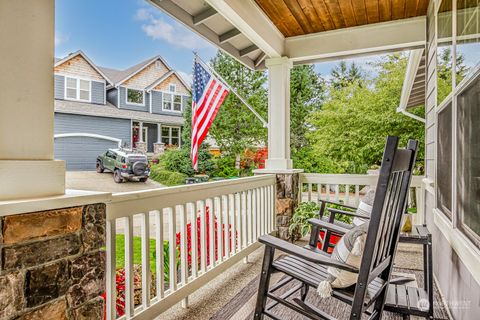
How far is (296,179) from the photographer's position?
4402mm

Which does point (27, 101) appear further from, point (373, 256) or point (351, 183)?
point (351, 183)

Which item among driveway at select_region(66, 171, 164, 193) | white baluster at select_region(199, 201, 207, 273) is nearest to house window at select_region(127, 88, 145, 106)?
driveway at select_region(66, 171, 164, 193)

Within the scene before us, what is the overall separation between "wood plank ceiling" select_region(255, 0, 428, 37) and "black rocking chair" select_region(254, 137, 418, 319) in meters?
2.12

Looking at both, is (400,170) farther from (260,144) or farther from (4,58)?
(260,144)

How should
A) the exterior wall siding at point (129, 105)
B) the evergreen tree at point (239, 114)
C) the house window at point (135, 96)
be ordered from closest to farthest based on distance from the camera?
1. the exterior wall siding at point (129, 105)
2. the house window at point (135, 96)
3. the evergreen tree at point (239, 114)

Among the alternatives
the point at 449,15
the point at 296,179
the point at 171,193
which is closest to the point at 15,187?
the point at 171,193

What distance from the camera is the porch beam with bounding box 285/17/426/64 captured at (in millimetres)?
3746

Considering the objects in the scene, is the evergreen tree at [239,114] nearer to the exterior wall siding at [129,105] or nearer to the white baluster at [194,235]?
the exterior wall siding at [129,105]

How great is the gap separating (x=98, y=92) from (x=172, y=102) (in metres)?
1.06

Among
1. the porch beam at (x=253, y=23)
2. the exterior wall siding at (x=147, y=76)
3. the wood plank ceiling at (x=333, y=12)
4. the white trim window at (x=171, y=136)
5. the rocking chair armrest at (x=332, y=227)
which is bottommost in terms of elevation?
the rocking chair armrest at (x=332, y=227)

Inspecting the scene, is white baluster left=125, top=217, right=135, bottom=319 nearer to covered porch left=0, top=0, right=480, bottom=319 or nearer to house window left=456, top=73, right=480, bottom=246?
covered porch left=0, top=0, right=480, bottom=319

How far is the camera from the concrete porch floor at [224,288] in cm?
232

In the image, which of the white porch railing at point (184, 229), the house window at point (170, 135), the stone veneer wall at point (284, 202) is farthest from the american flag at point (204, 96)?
the stone veneer wall at point (284, 202)

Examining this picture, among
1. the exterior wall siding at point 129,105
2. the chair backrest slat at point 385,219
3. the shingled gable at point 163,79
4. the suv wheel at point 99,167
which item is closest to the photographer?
the chair backrest slat at point 385,219
